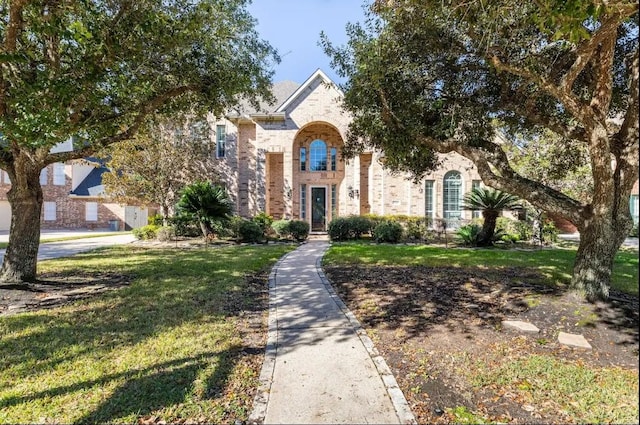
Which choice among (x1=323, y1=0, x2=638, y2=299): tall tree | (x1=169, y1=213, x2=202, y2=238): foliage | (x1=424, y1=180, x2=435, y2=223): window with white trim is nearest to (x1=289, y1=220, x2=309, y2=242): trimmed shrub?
(x1=169, y1=213, x2=202, y2=238): foliage

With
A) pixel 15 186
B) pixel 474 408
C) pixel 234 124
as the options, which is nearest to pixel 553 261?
pixel 474 408

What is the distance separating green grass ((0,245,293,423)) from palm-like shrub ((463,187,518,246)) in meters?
11.0

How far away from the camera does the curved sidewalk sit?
8.96 feet

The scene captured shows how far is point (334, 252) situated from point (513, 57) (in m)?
7.77

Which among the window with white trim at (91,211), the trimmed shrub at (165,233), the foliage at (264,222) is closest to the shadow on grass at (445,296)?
the foliage at (264,222)

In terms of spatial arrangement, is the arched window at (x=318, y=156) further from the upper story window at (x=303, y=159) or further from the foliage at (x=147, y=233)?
the foliage at (x=147, y=233)

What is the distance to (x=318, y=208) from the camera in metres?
20.5

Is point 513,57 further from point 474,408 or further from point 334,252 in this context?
point 334,252

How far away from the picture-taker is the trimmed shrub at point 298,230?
639 inches

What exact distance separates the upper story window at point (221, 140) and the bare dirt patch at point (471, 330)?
15.6 metres

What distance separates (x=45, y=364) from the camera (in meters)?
3.57

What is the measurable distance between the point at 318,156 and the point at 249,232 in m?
7.62

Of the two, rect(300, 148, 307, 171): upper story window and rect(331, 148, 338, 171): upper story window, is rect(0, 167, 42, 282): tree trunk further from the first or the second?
rect(331, 148, 338, 171): upper story window

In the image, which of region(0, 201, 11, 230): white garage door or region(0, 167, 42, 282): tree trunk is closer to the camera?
region(0, 167, 42, 282): tree trunk
